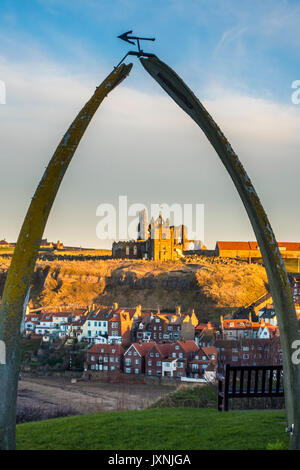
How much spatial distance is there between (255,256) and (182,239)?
1459 cm

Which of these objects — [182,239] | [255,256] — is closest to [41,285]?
[182,239]

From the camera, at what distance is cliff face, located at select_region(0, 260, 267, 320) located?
73.4 metres

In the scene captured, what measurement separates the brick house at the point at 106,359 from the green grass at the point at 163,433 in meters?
28.7

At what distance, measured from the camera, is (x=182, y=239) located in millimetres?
98375

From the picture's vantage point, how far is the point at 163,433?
284 inches

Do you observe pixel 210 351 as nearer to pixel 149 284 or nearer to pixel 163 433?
pixel 163 433

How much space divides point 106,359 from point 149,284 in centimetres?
4366

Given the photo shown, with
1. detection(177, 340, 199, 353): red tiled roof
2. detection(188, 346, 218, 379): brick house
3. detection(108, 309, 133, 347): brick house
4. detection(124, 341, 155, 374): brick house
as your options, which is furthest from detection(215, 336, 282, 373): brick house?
detection(108, 309, 133, 347): brick house

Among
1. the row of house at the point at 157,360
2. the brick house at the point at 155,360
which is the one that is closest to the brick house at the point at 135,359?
the row of house at the point at 157,360

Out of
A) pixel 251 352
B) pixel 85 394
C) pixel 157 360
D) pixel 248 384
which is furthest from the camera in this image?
pixel 157 360

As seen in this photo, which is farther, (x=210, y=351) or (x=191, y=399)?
(x=210, y=351)

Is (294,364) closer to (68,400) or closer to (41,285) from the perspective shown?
(68,400)

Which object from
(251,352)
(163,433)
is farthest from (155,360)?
(163,433)

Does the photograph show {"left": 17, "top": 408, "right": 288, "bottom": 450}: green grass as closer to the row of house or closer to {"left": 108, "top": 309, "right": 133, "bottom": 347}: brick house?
the row of house
